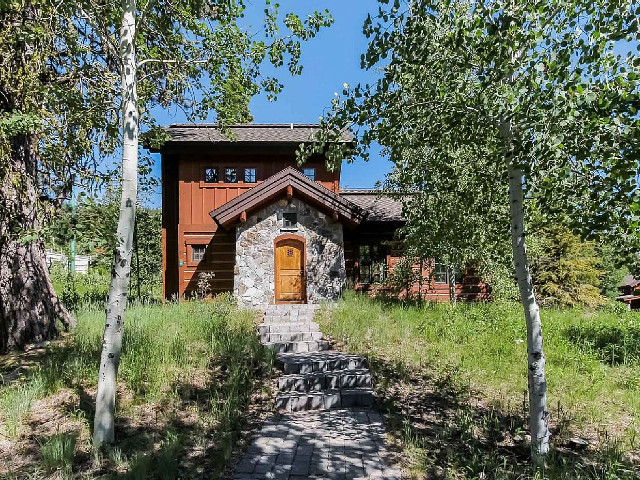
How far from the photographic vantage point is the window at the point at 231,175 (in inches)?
574

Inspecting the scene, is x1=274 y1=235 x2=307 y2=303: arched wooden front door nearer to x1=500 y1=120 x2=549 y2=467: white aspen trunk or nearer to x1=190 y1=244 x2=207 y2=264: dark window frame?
x1=190 y1=244 x2=207 y2=264: dark window frame

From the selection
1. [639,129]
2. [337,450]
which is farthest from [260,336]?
[639,129]

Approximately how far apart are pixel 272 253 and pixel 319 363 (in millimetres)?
6374

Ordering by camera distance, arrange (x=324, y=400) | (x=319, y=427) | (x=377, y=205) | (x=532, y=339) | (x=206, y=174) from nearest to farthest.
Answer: (x=532, y=339) < (x=319, y=427) < (x=324, y=400) < (x=206, y=174) < (x=377, y=205)

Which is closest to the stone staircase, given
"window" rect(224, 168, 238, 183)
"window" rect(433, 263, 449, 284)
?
"window" rect(224, 168, 238, 183)

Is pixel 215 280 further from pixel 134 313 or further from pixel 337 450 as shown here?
pixel 337 450

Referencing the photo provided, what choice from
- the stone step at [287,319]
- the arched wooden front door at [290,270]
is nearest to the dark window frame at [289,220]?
the arched wooden front door at [290,270]

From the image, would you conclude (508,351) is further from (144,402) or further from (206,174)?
(206,174)

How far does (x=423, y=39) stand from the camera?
12.1 ft

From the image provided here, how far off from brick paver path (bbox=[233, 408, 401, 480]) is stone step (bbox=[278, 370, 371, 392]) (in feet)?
2.37

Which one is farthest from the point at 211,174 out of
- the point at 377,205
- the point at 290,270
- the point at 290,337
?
the point at 290,337

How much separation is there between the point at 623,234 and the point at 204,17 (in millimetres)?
7143

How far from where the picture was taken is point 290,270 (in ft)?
42.4

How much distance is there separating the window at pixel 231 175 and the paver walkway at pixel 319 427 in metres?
8.19
